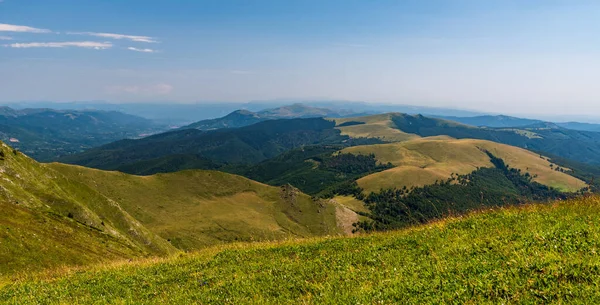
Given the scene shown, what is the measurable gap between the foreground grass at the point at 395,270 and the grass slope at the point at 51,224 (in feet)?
66.0

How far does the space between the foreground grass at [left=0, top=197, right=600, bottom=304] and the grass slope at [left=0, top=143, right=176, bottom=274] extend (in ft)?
66.0

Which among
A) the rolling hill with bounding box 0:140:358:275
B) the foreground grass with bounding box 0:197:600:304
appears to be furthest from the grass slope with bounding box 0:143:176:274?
the foreground grass with bounding box 0:197:600:304

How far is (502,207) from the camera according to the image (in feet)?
52.5

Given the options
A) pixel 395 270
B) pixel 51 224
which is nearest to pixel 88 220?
pixel 51 224

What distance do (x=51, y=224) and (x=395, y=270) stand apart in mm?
72531

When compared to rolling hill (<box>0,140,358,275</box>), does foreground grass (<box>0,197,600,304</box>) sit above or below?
above

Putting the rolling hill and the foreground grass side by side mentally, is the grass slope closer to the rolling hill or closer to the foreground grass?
the rolling hill

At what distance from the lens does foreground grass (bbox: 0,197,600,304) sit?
324 inches

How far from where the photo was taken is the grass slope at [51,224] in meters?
42.2

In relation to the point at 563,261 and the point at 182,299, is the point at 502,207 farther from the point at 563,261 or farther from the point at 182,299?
the point at 182,299

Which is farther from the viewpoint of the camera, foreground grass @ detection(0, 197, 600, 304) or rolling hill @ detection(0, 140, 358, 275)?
rolling hill @ detection(0, 140, 358, 275)

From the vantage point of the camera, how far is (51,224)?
61.3 m

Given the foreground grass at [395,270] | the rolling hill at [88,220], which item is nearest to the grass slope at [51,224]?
the rolling hill at [88,220]

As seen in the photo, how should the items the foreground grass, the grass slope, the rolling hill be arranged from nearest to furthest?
1. the foreground grass
2. the grass slope
3. the rolling hill
